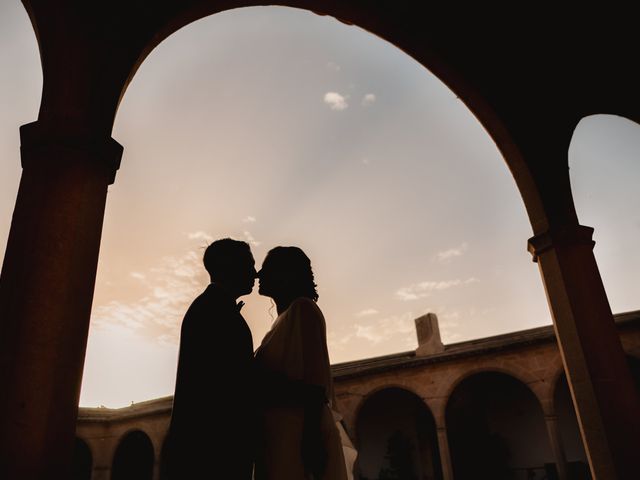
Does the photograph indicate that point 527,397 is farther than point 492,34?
Yes

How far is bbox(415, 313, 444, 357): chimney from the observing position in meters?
16.2

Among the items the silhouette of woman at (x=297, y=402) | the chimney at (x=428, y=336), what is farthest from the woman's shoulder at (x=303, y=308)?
the chimney at (x=428, y=336)

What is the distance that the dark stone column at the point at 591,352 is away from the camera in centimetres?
378

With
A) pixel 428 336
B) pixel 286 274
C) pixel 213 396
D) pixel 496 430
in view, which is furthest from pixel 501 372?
pixel 213 396

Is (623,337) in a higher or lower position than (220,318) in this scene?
higher

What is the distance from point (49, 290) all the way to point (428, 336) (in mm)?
15375

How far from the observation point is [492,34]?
5.20 metres

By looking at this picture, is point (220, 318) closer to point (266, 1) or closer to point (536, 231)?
point (266, 1)

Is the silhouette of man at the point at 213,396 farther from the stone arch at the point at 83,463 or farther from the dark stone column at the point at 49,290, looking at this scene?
the stone arch at the point at 83,463

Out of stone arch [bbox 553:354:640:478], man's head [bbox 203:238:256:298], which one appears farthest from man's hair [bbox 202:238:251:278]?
stone arch [bbox 553:354:640:478]

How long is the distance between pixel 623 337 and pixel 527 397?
17.8 feet

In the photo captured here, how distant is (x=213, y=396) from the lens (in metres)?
1.85

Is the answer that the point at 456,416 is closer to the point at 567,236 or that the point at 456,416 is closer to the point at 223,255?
the point at 567,236

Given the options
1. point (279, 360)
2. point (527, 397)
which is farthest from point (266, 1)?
point (527, 397)
